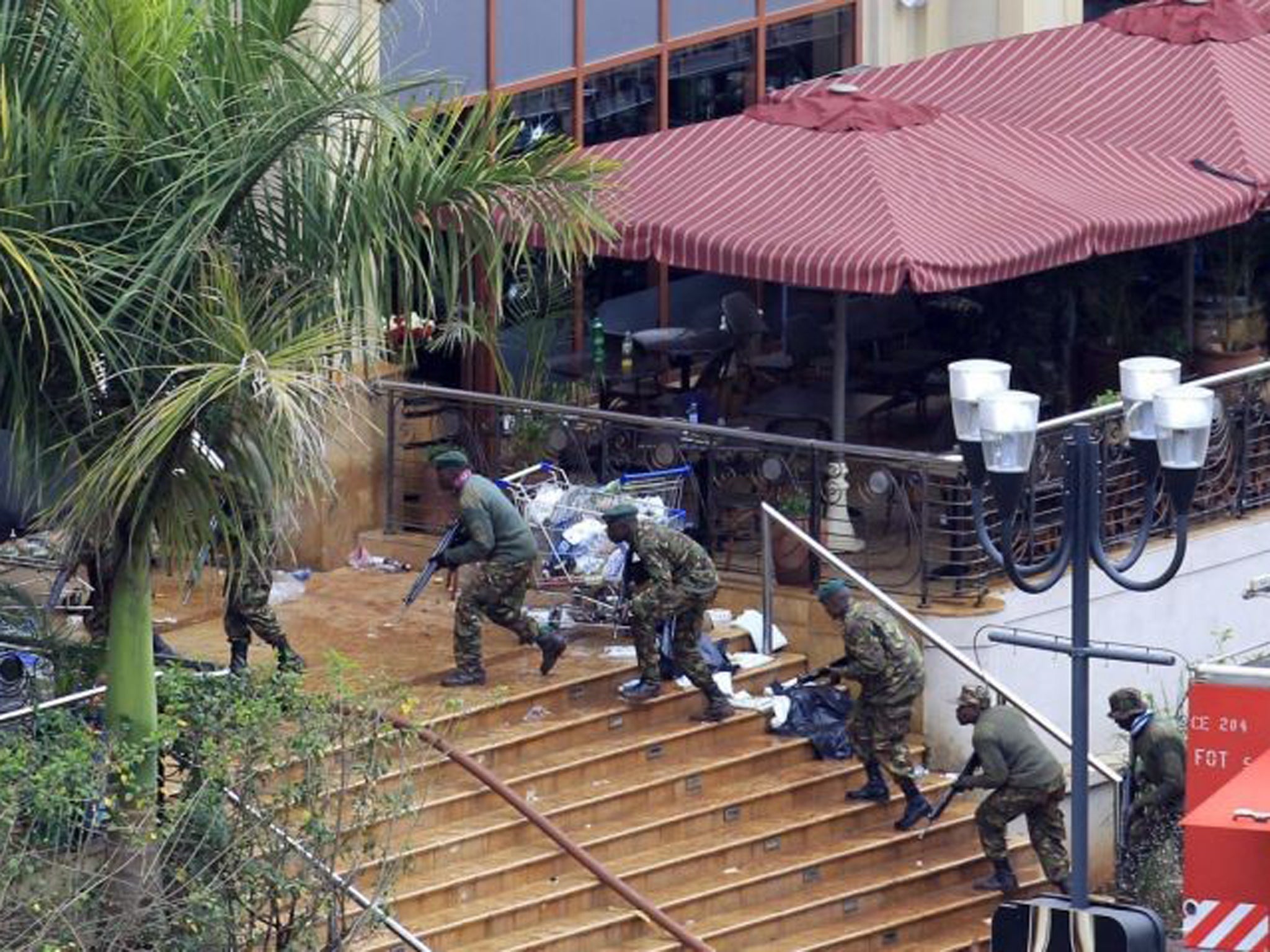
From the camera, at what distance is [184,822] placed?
1501cm

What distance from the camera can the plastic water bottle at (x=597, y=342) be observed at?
2277 centimetres

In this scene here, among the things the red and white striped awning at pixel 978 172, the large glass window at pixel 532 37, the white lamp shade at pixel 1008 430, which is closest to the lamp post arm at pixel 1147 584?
the white lamp shade at pixel 1008 430

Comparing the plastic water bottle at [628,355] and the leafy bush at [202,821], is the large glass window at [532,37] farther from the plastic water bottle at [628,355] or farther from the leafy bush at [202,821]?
the leafy bush at [202,821]

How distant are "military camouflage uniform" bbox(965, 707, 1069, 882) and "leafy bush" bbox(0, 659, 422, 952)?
3504 mm

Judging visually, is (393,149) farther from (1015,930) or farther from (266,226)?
(1015,930)

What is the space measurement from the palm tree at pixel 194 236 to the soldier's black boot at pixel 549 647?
4.16 meters

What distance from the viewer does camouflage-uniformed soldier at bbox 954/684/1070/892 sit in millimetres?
18312

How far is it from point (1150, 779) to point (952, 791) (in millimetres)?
1039

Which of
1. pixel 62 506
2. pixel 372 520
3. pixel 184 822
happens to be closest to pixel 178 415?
pixel 62 506

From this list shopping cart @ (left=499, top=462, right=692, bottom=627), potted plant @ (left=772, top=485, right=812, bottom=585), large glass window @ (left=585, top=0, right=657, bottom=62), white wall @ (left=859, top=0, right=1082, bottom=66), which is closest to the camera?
shopping cart @ (left=499, top=462, right=692, bottom=627)

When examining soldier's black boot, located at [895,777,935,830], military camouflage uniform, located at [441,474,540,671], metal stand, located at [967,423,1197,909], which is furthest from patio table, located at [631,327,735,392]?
metal stand, located at [967,423,1197,909]

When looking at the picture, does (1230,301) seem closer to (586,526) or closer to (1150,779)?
(1150,779)

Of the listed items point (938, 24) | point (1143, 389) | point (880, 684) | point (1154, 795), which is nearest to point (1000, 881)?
point (1154, 795)

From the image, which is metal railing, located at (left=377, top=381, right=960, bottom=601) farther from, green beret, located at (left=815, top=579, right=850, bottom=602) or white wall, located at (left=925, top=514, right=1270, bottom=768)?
green beret, located at (left=815, top=579, right=850, bottom=602)
